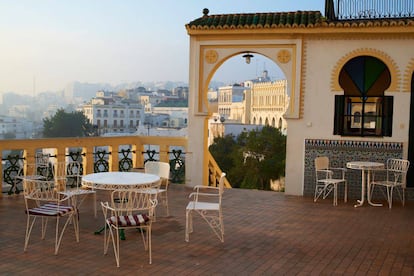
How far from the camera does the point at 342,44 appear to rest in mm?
10484

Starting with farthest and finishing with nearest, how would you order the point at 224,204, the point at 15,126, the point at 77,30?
the point at 77,30
the point at 15,126
the point at 224,204

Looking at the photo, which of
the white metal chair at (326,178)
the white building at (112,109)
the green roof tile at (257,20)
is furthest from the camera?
the white building at (112,109)

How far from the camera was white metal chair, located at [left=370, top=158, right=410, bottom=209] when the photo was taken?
31.6 feet

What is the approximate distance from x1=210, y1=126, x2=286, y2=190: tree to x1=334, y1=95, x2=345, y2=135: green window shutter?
28.9 metres

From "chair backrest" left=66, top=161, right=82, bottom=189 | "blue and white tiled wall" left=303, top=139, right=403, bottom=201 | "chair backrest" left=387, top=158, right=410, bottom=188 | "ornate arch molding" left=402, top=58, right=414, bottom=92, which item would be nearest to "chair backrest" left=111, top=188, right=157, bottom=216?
"chair backrest" left=66, top=161, right=82, bottom=189

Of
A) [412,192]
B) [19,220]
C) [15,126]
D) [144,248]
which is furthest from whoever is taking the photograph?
[15,126]

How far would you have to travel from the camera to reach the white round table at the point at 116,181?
6.12m

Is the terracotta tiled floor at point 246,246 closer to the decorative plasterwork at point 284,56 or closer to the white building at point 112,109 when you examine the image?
the decorative plasterwork at point 284,56

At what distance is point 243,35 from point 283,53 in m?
1.03

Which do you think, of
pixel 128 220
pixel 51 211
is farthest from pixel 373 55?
pixel 51 211

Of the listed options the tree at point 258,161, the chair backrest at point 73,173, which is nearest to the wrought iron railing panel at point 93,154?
the chair backrest at point 73,173

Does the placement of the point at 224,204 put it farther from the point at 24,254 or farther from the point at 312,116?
the point at 24,254

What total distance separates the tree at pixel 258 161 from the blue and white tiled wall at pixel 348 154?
1130 inches

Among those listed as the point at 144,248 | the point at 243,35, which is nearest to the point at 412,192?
the point at 243,35
